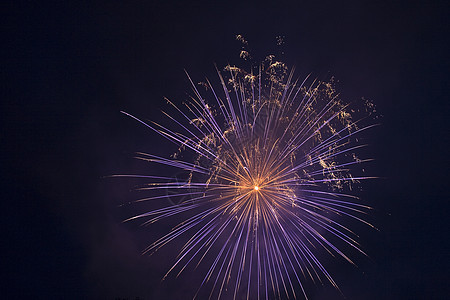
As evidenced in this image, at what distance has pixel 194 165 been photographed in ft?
51.4

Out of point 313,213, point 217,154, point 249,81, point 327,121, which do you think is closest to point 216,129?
point 217,154

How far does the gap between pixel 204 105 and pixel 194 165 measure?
2975 millimetres

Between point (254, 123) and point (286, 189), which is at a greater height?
point (254, 123)

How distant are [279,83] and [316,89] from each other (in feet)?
6.08

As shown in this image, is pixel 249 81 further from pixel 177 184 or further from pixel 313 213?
pixel 313 213

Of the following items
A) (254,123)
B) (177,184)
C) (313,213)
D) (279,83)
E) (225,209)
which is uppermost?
(279,83)

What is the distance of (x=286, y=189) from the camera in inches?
611

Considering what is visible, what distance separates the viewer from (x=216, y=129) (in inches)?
624

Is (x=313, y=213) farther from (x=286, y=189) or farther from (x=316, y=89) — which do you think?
(x=316, y=89)

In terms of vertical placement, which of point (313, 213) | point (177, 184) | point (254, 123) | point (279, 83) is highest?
point (279, 83)

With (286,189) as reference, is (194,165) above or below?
above

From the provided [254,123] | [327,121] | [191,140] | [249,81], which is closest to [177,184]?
[191,140]

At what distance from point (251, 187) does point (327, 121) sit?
4732 mm

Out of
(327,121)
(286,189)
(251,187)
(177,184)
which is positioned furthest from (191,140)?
(327,121)
